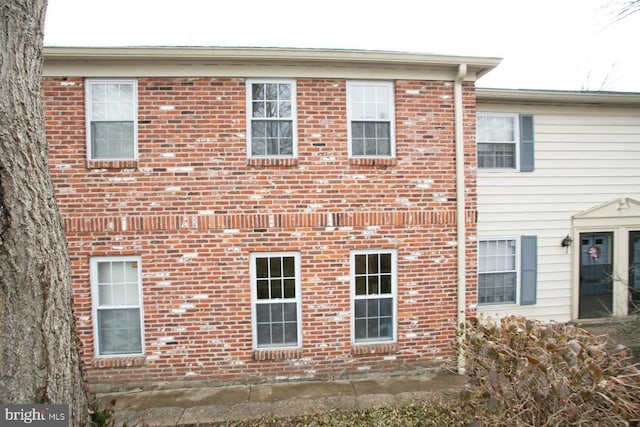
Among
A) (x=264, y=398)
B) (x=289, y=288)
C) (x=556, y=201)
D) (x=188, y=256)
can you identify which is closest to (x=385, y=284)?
(x=289, y=288)

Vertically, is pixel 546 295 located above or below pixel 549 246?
below

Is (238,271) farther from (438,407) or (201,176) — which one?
(438,407)

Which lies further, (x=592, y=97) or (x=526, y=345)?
(x=592, y=97)

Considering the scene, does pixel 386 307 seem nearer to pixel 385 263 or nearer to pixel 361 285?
pixel 361 285

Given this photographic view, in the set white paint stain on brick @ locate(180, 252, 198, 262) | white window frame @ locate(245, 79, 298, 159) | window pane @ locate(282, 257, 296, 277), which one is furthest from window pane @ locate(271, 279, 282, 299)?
white window frame @ locate(245, 79, 298, 159)

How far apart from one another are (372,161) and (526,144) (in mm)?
3594

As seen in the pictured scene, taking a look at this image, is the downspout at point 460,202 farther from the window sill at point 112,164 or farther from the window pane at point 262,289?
the window sill at point 112,164

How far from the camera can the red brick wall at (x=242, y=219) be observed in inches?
178

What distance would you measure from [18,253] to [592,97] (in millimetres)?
9123

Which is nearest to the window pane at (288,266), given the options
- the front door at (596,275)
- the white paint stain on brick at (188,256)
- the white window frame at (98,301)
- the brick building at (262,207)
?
the brick building at (262,207)

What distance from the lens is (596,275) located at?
651cm

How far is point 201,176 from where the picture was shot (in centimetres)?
462

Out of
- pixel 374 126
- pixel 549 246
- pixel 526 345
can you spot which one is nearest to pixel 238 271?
pixel 374 126

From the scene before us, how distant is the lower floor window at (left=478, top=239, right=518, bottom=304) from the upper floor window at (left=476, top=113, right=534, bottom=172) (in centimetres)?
158
